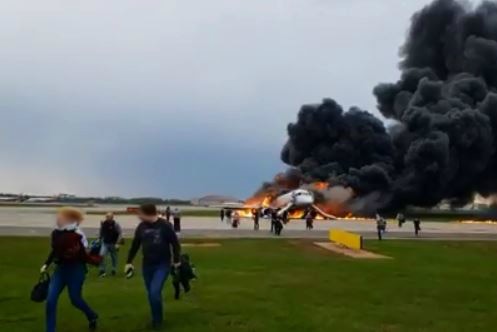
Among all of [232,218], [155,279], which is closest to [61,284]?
[155,279]

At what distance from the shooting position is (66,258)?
9.79m

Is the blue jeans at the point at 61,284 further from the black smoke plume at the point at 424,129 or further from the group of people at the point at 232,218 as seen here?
the black smoke plume at the point at 424,129

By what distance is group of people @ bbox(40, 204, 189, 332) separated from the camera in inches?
386

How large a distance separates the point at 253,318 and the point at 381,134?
82688 mm

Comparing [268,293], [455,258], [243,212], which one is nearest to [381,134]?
[243,212]

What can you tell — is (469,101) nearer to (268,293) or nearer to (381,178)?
(381,178)

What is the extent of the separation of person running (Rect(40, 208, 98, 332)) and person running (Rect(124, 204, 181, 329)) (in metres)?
0.77

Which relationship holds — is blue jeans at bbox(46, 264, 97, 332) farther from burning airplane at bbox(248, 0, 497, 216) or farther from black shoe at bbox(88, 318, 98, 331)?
burning airplane at bbox(248, 0, 497, 216)

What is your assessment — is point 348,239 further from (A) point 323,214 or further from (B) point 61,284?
(A) point 323,214

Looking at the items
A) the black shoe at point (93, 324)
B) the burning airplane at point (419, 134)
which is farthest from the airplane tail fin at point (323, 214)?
the black shoe at point (93, 324)

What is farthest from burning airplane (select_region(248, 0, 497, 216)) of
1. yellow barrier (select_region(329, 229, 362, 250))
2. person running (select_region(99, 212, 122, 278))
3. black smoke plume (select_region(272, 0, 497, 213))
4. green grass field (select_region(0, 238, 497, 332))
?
person running (select_region(99, 212, 122, 278))

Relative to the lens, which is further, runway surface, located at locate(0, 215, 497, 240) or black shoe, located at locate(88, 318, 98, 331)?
runway surface, located at locate(0, 215, 497, 240)

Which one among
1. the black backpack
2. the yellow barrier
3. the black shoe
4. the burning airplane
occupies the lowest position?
the black shoe

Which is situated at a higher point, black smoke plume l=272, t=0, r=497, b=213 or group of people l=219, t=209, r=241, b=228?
Result: black smoke plume l=272, t=0, r=497, b=213
